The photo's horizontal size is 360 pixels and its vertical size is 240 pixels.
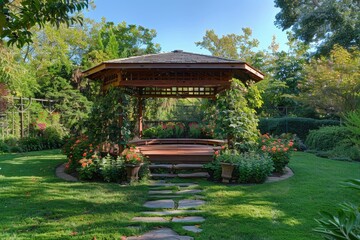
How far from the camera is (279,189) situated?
5.69 meters

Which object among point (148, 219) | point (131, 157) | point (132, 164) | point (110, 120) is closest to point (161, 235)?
point (148, 219)

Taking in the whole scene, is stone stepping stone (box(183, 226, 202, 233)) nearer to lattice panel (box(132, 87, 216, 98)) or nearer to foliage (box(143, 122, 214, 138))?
lattice panel (box(132, 87, 216, 98))

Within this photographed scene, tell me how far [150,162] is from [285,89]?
1484cm

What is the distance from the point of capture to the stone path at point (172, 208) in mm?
3668

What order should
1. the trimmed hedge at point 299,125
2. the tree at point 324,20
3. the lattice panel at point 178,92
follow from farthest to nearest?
the tree at point 324,20 < the trimmed hedge at point 299,125 < the lattice panel at point 178,92

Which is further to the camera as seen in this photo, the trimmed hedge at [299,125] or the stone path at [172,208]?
the trimmed hedge at [299,125]

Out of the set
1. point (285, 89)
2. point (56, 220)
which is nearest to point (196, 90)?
point (56, 220)

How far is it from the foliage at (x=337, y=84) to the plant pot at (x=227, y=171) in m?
8.59

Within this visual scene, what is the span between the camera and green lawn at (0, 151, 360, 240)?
142 inches

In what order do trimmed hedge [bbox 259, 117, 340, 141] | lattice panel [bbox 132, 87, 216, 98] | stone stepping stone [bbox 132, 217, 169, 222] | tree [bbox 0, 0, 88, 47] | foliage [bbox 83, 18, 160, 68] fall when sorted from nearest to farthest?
tree [bbox 0, 0, 88, 47]
stone stepping stone [bbox 132, 217, 169, 222]
lattice panel [bbox 132, 87, 216, 98]
trimmed hedge [bbox 259, 117, 340, 141]
foliage [bbox 83, 18, 160, 68]

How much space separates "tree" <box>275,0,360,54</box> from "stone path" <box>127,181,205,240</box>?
15.3 m

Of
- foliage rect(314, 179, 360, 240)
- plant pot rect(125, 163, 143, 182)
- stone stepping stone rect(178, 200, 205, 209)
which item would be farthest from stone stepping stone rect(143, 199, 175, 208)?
foliage rect(314, 179, 360, 240)

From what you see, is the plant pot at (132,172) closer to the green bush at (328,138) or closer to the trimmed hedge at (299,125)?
the green bush at (328,138)

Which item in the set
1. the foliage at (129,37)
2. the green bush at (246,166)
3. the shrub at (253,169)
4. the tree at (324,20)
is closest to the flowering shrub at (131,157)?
the green bush at (246,166)
